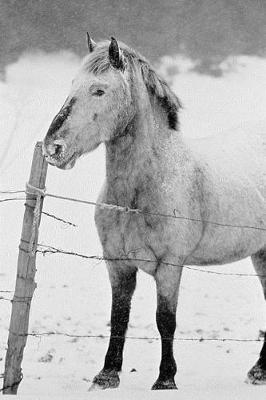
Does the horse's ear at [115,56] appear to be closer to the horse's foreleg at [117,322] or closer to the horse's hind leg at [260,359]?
the horse's foreleg at [117,322]

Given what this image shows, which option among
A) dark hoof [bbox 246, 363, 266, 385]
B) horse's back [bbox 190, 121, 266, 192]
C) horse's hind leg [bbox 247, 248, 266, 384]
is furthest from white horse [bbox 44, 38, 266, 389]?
dark hoof [bbox 246, 363, 266, 385]

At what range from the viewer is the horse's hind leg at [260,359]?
4480 mm

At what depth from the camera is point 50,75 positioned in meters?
10.7

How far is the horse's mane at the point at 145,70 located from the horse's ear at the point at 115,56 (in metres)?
0.03

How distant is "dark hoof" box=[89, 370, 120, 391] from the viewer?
3.88m

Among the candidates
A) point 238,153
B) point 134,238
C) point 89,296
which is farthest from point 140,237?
point 89,296

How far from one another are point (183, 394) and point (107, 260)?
3.38 ft

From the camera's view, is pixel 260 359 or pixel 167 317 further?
pixel 260 359

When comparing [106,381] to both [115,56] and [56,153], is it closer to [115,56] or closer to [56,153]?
[56,153]

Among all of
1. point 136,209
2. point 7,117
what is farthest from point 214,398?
point 7,117

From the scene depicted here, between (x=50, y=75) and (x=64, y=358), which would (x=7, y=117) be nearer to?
(x=50, y=75)

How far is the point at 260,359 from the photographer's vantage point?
460cm

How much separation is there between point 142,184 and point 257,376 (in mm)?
1905

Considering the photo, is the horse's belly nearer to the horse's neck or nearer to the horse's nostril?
the horse's neck
